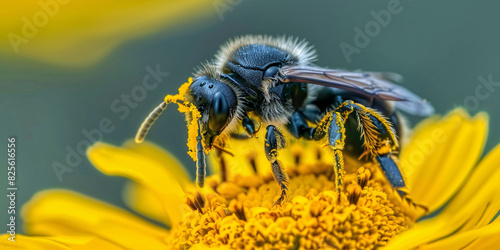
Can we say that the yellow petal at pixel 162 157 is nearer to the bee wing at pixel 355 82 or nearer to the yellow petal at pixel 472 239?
the bee wing at pixel 355 82

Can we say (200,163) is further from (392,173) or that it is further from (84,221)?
(84,221)

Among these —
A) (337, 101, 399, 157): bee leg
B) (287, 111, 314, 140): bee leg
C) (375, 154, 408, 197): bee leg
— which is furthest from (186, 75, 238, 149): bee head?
(375, 154, 408, 197): bee leg

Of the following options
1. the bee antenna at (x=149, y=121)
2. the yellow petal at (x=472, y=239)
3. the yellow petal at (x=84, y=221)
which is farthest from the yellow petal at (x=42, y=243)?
the yellow petal at (x=472, y=239)

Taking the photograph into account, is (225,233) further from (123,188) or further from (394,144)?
(123,188)

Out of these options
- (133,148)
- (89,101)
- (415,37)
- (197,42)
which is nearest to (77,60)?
(133,148)

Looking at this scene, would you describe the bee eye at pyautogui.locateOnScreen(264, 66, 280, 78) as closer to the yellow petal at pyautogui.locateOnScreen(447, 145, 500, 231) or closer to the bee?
the bee

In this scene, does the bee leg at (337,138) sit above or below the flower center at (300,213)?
above
